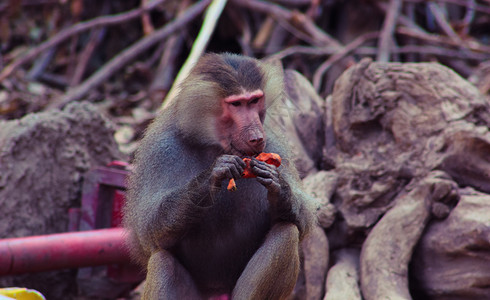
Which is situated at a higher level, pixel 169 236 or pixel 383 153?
pixel 169 236

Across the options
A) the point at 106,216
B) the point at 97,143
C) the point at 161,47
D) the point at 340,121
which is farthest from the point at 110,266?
the point at 161,47

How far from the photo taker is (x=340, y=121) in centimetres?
452

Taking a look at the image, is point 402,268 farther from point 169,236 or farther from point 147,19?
point 147,19

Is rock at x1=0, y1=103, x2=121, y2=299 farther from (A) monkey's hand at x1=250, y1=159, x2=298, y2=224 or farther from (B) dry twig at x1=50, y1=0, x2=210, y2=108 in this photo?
(A) monkey's hand at x1=250, y1=159, x2=298, y2=224

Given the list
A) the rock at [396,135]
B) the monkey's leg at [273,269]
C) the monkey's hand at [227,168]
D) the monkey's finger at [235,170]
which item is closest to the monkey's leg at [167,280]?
the monkey's leg at [273,269]

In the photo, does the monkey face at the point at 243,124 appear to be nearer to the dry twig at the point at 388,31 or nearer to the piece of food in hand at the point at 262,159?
the piece of food in hand at the point at 262,159

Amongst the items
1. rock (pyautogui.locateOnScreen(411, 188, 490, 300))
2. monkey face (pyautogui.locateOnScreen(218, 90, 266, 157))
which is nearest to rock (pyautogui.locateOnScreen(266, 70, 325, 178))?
rock (pyautogui.locateOnScreen(411, 188, 490, 300))

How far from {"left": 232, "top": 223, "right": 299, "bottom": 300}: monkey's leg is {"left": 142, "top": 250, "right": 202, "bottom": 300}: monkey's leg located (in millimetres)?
279

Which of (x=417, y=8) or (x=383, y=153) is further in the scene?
(x=417, y=8)

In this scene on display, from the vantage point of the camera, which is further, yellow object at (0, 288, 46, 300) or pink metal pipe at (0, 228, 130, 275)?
pink metal pipe at (0, 228, 130, 275)

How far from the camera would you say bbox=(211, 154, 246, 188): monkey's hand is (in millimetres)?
2935

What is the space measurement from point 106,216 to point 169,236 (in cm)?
184

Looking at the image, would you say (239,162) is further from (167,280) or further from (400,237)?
(400,237)

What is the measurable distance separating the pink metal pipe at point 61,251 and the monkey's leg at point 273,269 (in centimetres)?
96
